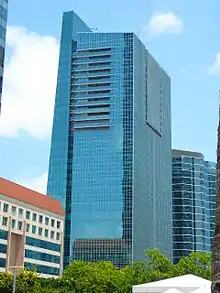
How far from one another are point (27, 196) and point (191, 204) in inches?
3411

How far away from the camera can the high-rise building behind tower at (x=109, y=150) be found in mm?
123000

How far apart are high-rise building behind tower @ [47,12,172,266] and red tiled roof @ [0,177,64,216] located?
35.3 meters

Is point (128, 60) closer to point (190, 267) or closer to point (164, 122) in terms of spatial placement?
point (164, 122)

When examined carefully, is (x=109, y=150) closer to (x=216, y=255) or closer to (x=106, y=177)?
(x=106, y=177)

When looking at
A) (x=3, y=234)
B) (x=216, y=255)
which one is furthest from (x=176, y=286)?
(x=3, y=234)

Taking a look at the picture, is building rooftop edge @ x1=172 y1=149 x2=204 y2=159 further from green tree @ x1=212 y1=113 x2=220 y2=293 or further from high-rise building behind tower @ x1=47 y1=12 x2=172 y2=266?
green tree @ x1=212 y1=113 x2=220 y2=293

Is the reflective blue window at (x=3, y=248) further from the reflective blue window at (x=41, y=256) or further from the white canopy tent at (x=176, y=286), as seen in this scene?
the white canopy tent at (x=176, y=286)

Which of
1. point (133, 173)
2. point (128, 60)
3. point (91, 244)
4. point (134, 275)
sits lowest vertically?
point (134, 275)

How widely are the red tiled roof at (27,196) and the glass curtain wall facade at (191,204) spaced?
7345 cm

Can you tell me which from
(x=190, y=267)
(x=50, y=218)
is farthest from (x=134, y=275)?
(x=50, y=218)

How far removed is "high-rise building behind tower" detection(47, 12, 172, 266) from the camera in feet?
404

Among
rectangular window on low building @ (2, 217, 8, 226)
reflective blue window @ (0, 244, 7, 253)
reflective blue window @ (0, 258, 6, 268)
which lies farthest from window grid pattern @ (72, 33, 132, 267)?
reflective blue window @ (0, 258, 6, 268)

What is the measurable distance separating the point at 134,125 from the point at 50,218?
48.7m

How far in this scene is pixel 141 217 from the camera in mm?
126000
